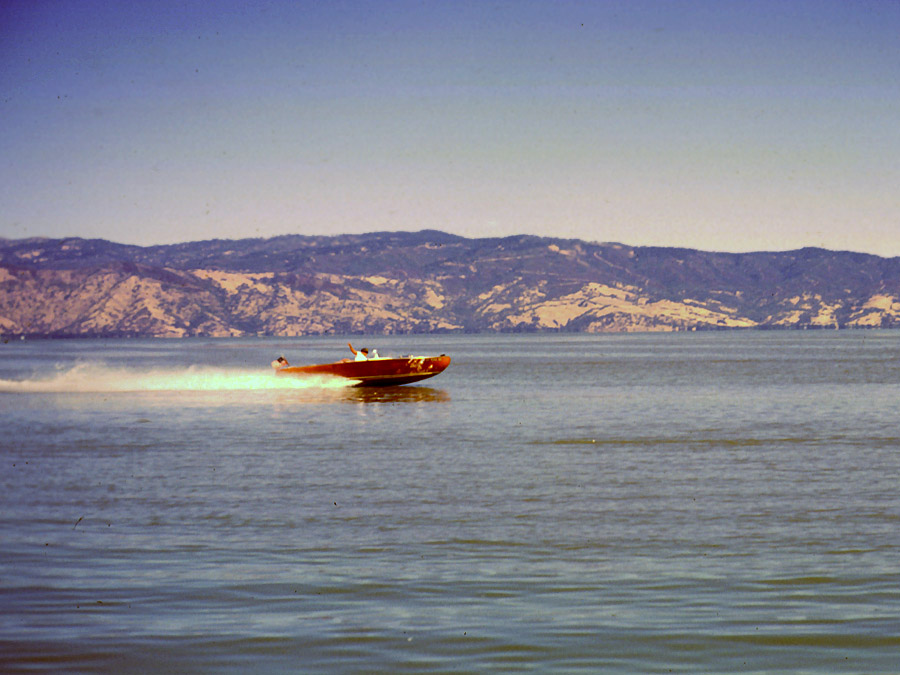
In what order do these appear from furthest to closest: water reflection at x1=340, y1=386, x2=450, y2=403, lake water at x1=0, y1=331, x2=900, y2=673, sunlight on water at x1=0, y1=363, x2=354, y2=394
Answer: sunlight on water at x1=0, y1=363, x2=354, y2=394, water reflection at x1=340, y1=386, x2=450, y2=403, lake water at x1=0, y1=331, x2=900, y2=673

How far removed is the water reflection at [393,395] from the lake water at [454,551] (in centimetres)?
2228

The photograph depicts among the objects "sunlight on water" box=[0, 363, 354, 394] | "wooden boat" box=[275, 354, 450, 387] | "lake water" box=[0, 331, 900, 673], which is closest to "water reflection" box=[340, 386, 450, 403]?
"wooden boat" box=[275, 354, 450, 387]

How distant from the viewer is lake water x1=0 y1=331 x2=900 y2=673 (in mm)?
11664

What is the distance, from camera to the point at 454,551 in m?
17.2

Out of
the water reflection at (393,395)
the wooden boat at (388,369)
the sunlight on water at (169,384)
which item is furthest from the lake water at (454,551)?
the sunlight on water at (169,384)

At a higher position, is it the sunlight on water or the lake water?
the lake water

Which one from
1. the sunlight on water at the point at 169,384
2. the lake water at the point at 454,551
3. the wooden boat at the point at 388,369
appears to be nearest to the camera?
the lake water at the point at 454,551

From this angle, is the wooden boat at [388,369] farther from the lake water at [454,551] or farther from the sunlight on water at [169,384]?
the lake water at [454,551]

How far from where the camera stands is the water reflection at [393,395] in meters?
63.8

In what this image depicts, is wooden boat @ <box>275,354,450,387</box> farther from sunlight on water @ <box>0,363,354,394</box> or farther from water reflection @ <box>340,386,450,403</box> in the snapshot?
water reflection @ <box>340,386,450,403</box>

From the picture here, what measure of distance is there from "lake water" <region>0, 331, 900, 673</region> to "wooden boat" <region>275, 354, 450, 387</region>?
96.8 ft

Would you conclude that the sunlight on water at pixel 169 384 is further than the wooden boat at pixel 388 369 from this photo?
Yes

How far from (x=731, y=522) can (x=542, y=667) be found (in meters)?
9.84

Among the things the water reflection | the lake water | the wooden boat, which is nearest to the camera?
the lake water
